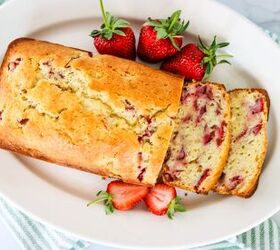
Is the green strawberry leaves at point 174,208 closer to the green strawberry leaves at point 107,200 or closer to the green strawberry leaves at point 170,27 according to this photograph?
the green strawberry leaves at point 107,200

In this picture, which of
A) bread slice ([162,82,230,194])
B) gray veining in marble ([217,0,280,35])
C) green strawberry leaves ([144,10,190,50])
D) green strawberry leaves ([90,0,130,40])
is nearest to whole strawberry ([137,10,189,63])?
green strawberry leaves ([144,10,190,50])

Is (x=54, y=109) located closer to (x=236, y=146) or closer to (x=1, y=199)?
(x=1, y=199)

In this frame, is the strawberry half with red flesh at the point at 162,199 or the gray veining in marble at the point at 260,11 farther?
the gray veining in marble at the point at 260,11

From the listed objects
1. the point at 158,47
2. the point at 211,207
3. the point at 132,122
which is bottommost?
the point at 211,207

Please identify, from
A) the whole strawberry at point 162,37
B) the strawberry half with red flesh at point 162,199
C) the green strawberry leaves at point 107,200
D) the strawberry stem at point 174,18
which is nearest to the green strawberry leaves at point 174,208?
the strawberry half with red flesh at point 162,199

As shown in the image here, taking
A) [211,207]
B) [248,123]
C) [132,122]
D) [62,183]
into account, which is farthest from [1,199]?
[248,123]

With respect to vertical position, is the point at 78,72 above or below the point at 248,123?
above

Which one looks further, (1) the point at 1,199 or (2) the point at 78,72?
(1) the point at 1,199
